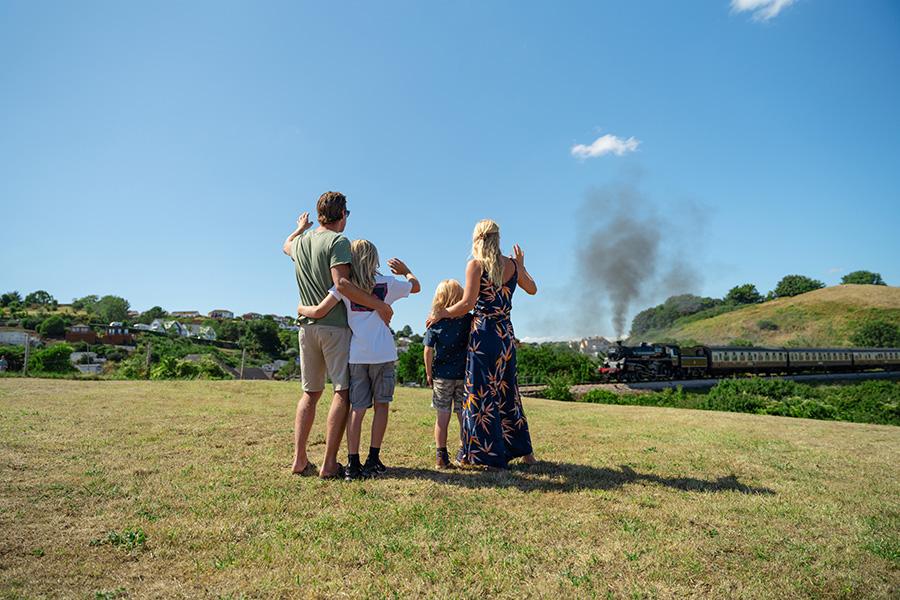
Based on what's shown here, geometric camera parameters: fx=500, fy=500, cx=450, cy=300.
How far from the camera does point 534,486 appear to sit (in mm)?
4051

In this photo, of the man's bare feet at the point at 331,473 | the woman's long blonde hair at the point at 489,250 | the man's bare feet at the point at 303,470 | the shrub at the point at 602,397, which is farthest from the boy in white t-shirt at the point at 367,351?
the shrub at the point at 602,397

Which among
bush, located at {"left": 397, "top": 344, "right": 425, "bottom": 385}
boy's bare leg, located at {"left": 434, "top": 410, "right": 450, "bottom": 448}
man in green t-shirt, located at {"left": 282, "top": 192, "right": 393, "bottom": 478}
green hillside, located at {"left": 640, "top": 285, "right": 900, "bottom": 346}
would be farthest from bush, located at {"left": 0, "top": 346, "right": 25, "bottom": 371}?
green hillside, located at {"left": 640, "top": 285, "right": 900, "bottom": 346}

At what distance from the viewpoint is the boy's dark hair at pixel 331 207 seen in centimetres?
455

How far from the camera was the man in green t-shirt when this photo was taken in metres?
4.24

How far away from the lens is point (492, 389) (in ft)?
15.7

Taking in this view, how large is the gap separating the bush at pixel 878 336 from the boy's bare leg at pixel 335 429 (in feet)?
281

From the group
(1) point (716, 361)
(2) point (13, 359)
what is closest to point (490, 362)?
(2) point (13, 359)

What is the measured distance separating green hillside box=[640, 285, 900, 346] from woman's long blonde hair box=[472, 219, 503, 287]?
8743 centimetres

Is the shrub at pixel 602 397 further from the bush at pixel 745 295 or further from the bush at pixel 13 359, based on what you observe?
the bush at pixel 745 295

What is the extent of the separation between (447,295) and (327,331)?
1.32 meters

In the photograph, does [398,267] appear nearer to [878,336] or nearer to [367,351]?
[367,351]

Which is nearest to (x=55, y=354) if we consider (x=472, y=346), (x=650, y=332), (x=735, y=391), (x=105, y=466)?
(x=105, y=466)

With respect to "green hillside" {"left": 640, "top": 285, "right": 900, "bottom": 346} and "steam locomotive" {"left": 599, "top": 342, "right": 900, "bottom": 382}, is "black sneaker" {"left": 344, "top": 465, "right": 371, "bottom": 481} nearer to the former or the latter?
"steam locomotive" {"left": 599, "top": 342, "right": 900, "bottom": 382}

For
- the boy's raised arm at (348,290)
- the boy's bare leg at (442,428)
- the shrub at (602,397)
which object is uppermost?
the boy's raised arm at (348,290)
